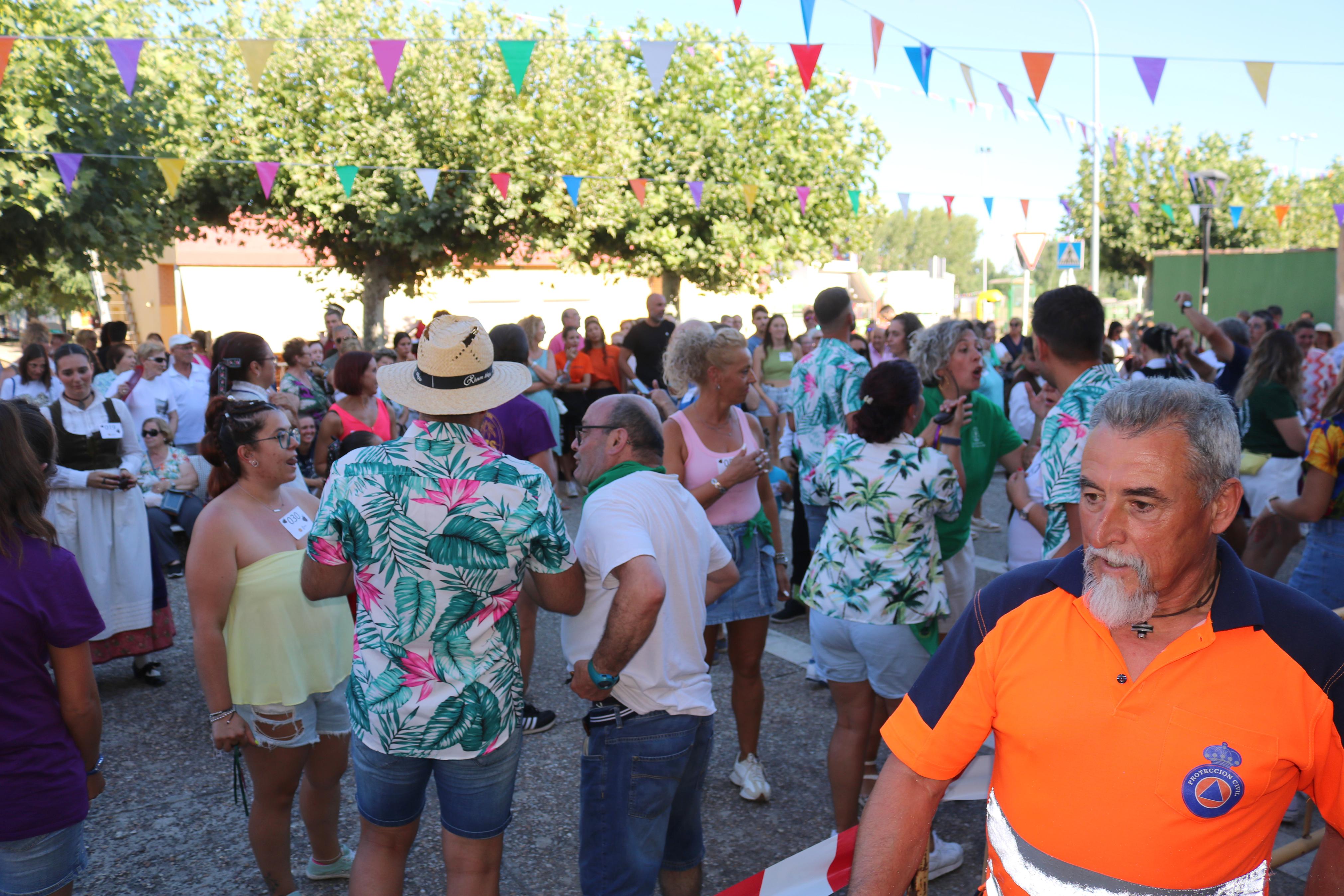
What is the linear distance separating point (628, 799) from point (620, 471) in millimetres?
891

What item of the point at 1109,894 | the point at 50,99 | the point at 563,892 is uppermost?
the point at 50,99

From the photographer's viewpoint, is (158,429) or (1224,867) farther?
(158,429)

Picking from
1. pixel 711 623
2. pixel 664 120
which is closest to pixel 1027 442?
pixel 711 623

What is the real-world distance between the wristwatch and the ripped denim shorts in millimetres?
865

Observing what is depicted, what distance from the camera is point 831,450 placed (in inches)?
136

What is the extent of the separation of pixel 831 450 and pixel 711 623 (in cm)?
91

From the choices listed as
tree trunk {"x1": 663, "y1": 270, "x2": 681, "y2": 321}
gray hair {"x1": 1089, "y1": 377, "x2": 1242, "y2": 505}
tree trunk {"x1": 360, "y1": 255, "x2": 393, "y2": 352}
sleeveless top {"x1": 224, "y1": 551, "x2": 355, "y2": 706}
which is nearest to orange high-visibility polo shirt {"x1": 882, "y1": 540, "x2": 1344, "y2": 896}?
gray hair {"x1": 1089, "y1": 377, "x2": 1242, "y2": 505}

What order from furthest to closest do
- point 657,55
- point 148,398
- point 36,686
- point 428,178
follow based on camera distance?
point 428,178 < point 657,55 < point 148,398 < point 36,686

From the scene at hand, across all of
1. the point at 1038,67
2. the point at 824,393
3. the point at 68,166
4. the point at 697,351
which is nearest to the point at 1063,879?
the point at 697,351

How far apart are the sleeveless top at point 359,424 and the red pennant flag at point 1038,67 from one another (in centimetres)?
628

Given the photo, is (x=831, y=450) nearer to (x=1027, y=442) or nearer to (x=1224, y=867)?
(x=1224, y=867)

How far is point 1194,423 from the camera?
1.55 meters

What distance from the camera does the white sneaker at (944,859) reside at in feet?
10.7

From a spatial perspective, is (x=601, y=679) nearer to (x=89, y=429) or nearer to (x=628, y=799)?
(x=628, y=799)
